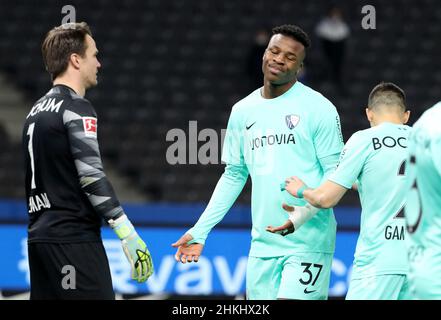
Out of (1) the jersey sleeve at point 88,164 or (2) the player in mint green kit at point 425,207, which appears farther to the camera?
(1) the jersey sleeve at point 88,164

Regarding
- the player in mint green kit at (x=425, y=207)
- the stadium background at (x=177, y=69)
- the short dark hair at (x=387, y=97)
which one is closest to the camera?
the player in mint green kit at (x=425, y=207)

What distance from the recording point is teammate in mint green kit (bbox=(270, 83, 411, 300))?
5.43 metres

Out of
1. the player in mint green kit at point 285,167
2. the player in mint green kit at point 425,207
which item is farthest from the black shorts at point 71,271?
the player in mint green kit at point 425,207

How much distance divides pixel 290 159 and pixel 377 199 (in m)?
0.74

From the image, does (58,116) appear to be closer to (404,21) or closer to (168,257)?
(168,257)

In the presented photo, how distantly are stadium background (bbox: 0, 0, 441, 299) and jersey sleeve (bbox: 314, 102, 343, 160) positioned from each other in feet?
23.5

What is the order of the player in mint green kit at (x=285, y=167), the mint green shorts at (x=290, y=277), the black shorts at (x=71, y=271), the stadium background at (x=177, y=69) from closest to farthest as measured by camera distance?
the black shorts at (x=71, y=271)
the mint green shorts at (x=290, y=277)
the player in mint green kit at (x=285, y=167)
the stadium background at (x=177, y=69)

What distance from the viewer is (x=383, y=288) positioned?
18.0 feet

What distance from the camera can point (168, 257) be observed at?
34.7 ft

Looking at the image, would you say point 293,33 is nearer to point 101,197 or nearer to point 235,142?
point 235,142

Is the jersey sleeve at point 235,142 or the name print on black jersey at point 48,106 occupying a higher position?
the name print on black jersey at point 48,106

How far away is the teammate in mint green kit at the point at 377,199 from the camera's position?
5.43 metres

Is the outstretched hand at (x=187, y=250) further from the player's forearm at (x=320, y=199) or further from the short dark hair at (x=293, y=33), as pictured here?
the short dark hair at (x=293, y=33)

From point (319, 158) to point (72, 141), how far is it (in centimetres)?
159
